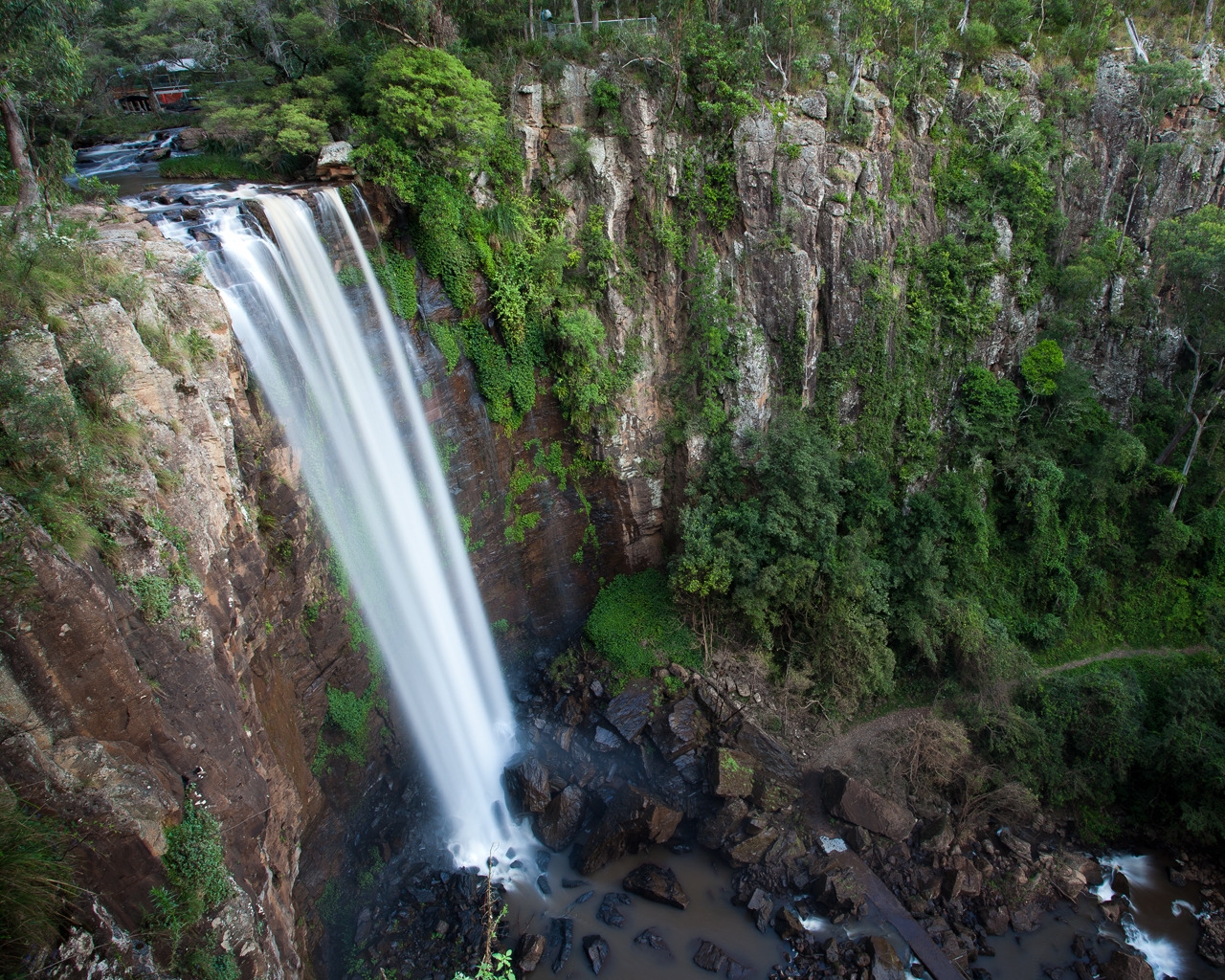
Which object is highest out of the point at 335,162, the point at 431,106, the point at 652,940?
the point at 431,106

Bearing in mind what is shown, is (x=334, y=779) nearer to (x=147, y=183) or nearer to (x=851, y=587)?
(x=851, y=587)

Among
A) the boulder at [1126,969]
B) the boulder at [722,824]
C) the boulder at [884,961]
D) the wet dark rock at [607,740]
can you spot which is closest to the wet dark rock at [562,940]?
the boulder at [722,824]

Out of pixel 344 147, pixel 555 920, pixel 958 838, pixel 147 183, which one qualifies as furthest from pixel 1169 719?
pixel 147 183

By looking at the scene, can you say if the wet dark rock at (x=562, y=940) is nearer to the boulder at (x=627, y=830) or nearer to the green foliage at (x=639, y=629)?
the boulder at (x=627, y=830)

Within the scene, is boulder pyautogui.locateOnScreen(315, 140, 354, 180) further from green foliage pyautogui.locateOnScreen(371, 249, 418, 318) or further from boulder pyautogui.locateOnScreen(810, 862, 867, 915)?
boulder pyautogui.locateOnScreen(810, 862, 867, 915)

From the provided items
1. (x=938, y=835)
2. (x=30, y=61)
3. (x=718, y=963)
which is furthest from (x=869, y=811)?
(x=30, y=61)

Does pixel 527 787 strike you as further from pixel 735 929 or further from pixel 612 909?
pixel 735 929
